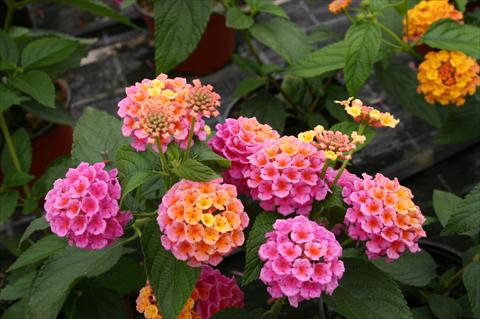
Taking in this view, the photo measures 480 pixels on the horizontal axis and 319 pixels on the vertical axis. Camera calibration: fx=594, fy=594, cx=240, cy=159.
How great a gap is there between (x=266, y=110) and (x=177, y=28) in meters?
0.42

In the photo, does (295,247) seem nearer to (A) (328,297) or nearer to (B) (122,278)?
(A) (328,297)

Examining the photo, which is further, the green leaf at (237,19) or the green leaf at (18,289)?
the green leaf at (237,19)

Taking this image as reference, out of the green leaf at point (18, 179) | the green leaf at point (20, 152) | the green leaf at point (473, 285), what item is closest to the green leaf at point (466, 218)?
the green leaf at point (473, 285)

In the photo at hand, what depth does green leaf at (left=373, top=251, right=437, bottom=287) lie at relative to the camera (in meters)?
1.27

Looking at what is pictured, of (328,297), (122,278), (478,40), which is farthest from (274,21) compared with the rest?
(328,297)

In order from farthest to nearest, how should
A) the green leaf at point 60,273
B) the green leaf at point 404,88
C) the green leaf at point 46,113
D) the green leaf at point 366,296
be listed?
the green leaf at point 46,113 < the green leaf at point 404,88 < the green leaf at point 60,273 < the green leaf at point 366,296

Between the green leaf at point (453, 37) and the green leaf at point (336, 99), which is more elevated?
the green leaf at point (453, 37)

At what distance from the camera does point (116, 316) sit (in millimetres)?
1299

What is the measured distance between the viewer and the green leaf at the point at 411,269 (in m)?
1.27

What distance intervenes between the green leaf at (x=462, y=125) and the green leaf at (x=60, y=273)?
3.29 ft

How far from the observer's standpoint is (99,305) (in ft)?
4.26

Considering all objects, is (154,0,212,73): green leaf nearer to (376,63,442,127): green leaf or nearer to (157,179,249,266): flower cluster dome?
(376,63,442,127): green leaf

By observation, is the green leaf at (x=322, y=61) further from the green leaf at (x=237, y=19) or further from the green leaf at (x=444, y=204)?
the green leaf at (x=444, y=204)

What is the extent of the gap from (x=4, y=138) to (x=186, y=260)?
3.80 ft
